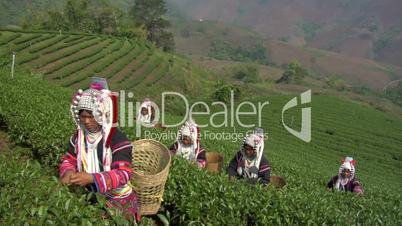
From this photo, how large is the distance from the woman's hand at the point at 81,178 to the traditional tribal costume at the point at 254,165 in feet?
10.4

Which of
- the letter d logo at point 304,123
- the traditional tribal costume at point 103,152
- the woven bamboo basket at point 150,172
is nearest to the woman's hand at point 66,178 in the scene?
the traditional tribal costume at point 103,152

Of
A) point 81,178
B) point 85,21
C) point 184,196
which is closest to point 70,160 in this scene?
point 81,178

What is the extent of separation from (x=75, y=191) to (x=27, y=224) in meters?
1.13

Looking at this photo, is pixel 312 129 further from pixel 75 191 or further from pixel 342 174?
pixel 75 191

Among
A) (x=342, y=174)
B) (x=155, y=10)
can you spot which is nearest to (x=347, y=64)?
(x=155, y=10)

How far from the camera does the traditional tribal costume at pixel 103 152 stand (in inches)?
137

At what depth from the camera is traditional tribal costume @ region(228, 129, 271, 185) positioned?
6.27 m

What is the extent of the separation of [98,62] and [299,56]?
153 m

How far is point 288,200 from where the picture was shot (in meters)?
4.88

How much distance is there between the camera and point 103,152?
11.8 feet

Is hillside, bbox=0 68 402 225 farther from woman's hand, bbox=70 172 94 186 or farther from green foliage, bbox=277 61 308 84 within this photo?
green foliage, bbox=277 61 308 84

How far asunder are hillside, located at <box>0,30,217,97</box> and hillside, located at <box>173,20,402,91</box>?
369 feet

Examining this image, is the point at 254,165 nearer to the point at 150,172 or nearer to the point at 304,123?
the point at 150,172

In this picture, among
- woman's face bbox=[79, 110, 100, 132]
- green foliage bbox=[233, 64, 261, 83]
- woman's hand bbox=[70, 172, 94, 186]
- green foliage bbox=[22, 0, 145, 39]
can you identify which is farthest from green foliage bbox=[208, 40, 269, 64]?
woman's hand bbox=[70, 172, 94, 186]
